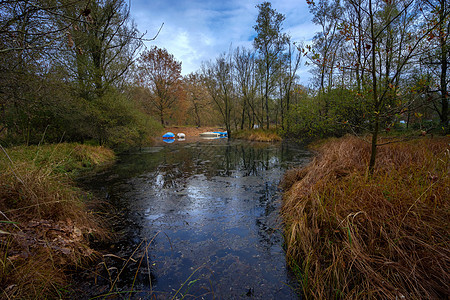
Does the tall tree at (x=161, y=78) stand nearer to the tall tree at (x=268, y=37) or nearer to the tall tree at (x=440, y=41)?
the tall tree at (x=268, y=37)

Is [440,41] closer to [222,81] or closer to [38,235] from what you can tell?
[38,235]

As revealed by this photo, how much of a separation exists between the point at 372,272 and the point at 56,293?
9.57 ft

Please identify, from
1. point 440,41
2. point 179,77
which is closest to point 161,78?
point 179,77

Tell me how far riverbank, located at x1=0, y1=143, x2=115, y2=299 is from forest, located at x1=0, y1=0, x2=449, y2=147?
1.01 metres

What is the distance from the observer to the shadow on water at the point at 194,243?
220 centimetres

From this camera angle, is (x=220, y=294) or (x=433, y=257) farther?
(x=220, y=294)

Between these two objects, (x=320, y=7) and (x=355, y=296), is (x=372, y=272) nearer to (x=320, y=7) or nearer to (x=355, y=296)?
(x=355, y=296)

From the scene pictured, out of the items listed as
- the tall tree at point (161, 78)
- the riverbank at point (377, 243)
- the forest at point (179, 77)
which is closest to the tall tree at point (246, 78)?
the forest at point (179, 77)

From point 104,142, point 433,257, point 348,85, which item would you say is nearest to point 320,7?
point 348,85

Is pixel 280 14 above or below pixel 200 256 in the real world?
above

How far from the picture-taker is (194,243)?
3029mm

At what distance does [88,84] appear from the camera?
32.9ft

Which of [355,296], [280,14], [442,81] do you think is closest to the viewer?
[355,296]

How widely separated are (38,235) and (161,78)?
30159mm
